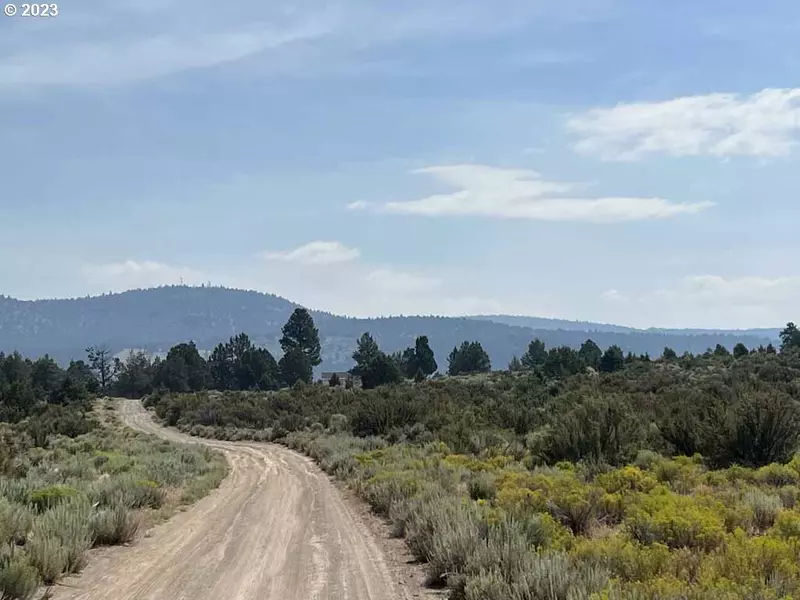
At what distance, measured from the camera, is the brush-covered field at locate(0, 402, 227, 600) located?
10594 mm

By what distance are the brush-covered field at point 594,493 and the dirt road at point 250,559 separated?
1052 mm

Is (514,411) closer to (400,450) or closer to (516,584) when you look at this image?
(400,450)

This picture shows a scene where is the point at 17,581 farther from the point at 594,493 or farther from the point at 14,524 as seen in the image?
the point at 594,493

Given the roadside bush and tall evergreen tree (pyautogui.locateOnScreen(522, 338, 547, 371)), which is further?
tall evergreen tree (pyautogui.locateOnScreen(522, 338, 547, 371))

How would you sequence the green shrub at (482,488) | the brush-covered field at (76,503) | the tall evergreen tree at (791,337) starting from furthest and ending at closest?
the tall evergreen tree at (791,337) < the green shrub at (482,488) < the brush-covered field at (76,503)

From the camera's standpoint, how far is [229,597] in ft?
32.3

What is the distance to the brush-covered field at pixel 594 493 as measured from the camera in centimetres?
873

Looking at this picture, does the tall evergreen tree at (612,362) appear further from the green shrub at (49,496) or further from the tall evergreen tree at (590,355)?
the green shrub at (49,496)

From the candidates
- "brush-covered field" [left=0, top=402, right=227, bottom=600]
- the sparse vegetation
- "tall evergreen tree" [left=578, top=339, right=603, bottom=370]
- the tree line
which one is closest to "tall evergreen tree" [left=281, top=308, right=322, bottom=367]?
the tree line

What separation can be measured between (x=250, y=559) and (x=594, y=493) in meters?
6.66

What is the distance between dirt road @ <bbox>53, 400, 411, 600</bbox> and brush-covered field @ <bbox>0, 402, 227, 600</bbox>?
405mm

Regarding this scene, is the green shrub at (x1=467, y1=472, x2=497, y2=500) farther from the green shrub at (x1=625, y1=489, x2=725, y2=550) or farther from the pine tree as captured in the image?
the pine tree

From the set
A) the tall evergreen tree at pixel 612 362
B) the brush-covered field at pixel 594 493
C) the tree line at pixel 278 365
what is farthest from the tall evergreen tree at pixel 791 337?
the brush-covered field at pixel 594 493

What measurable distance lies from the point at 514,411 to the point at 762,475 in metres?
16.8
